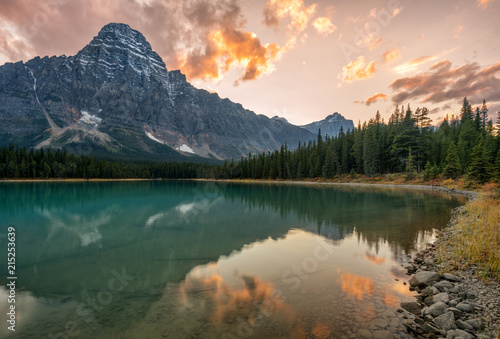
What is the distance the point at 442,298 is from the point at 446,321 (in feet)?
5.65

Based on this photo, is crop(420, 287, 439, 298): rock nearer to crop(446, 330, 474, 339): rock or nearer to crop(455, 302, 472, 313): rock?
crop(455, 302, 472, 313): rock

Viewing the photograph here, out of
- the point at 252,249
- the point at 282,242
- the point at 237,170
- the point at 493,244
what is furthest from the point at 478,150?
the point at 237,170

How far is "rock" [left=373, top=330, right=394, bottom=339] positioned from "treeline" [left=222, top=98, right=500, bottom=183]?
191ft

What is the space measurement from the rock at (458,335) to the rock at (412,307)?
1699 millimetres

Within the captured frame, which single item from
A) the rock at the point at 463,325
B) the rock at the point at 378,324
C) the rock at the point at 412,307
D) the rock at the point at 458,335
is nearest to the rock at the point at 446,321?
the rock at the point at 463,325

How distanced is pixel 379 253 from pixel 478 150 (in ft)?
165

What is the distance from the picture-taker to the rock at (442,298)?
28.5 ft

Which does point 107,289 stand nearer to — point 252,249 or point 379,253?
point 252,249

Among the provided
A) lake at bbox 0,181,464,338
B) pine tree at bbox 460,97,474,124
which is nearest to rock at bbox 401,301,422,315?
lake at bbox 0,181,464,338

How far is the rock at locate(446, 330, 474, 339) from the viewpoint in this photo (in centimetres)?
655

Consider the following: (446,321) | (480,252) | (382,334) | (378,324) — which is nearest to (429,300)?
(446,321)

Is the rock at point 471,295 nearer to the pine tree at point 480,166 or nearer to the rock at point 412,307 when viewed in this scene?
the rock at point 412,307

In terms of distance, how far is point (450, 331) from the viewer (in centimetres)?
693

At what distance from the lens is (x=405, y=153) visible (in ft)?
311
